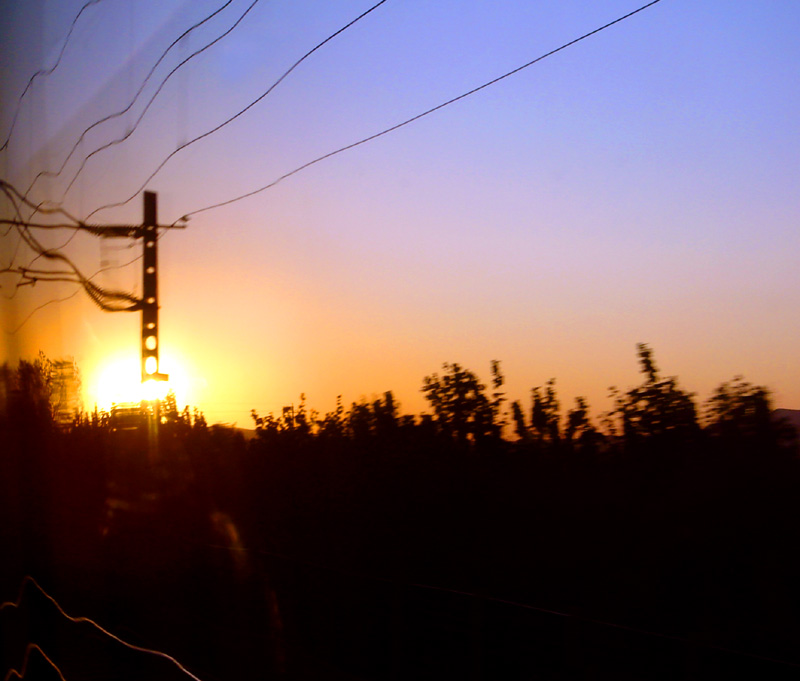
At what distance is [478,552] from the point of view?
1102 centimetres

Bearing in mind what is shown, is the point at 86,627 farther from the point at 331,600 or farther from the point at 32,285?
the point at 32,285

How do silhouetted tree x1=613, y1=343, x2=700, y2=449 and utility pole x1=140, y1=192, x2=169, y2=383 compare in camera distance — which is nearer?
silhouetted tree x1=613, y1=343, x2=700, y2=449

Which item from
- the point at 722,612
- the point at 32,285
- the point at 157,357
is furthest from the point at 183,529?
the point at 722,612

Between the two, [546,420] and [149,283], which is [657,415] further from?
[149,283]

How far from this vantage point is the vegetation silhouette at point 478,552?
7.70 m

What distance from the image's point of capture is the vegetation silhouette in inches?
303

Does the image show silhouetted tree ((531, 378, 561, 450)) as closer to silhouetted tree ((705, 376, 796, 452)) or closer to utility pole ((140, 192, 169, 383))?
silhouetted tree ((705, 376, 796, 452))

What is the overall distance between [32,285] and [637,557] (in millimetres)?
15375

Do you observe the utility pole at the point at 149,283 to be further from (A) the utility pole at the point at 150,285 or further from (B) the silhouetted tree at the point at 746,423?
(B) the silhouetted tree at the point at 746,423

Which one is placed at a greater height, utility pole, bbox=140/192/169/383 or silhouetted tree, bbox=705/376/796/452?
utility pole, bbox=140/192/169/383

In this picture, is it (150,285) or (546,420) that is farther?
(150,285)

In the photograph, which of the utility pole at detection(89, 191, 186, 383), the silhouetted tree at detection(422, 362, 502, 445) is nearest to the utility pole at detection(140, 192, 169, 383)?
the utility pole at detection(89, 191, 186, 383)

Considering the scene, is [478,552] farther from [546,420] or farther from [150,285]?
[150,285]

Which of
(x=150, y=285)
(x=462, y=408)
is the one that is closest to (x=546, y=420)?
(x=462, y=408)
